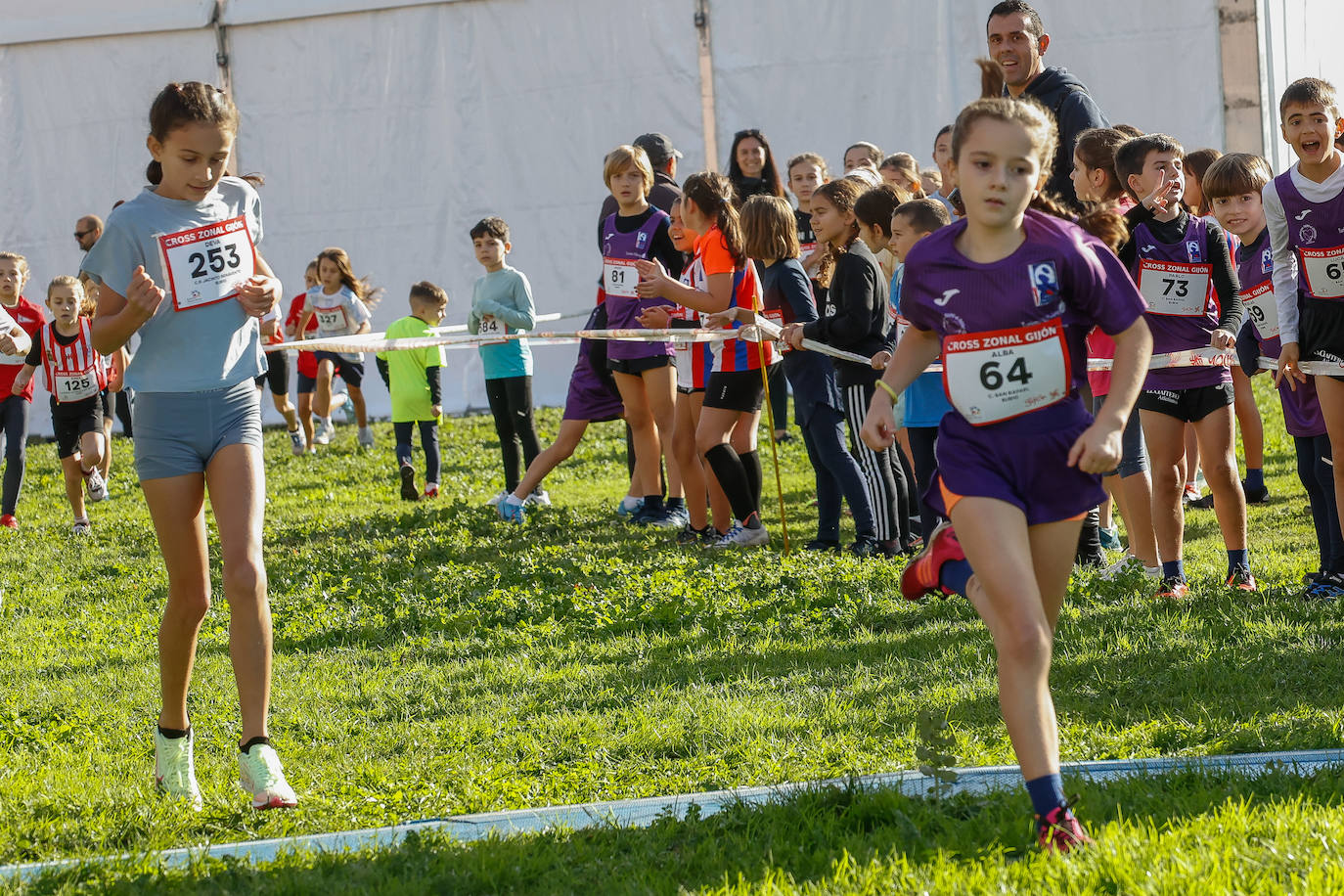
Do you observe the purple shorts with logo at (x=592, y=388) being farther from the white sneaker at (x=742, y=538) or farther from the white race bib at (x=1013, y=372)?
the white race bib at (x=1013, y=372)

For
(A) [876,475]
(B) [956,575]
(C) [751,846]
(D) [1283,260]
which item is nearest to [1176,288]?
(D) [1283,260]

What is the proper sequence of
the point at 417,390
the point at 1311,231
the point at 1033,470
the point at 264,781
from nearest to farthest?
the point at 1033,470, the point at 264,781, the point at 1311,231, the point at 417,390

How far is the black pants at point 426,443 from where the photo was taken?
1109 centimetres

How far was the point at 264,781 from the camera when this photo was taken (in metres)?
4.21

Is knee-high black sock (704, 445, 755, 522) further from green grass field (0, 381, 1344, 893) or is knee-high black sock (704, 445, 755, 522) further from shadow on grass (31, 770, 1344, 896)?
shadow on grass (31, 770, 1344, 896)

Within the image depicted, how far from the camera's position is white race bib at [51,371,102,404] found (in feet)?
34.4

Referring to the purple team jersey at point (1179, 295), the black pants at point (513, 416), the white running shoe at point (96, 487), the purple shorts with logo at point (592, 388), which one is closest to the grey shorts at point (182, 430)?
the purple team jersey at point (1179, 295)

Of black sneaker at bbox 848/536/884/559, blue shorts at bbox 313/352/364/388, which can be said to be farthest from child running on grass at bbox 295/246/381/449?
black sneaker at bbox 848/536/884/559

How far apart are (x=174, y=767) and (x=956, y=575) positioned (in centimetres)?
236

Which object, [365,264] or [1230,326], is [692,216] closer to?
[1230,326]

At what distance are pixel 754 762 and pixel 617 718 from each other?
703mm

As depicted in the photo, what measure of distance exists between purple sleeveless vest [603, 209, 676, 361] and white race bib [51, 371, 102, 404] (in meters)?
4.00

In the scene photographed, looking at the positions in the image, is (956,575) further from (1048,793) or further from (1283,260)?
(1283,260)

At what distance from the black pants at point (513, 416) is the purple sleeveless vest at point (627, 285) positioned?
1349mm
